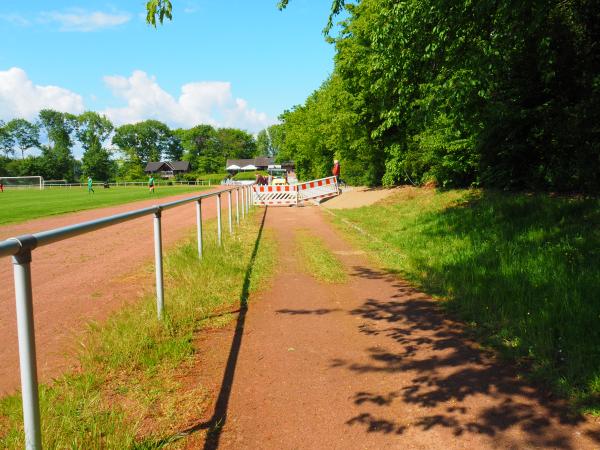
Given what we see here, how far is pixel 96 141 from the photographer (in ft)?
415

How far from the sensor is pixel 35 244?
223 centimetres

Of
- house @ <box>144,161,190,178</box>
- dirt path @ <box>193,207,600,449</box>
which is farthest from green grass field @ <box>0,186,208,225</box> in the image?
house @ <box>144,161,190,178</box>

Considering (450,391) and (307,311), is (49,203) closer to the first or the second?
(307,311)

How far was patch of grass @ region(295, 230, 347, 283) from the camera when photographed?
743cm

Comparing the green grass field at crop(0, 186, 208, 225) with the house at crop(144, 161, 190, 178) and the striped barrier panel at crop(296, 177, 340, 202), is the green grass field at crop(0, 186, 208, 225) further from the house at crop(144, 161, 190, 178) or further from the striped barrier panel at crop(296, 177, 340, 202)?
the house at crop(144, 161, 190, 178)

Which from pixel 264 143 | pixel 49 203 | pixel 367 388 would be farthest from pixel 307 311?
pixel 264 143

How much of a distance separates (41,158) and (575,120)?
362 feet

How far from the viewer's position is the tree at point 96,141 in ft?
356

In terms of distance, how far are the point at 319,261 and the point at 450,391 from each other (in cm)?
522

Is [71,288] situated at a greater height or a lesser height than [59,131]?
lesser

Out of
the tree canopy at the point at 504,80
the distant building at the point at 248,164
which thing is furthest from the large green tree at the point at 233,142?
the tree canopy at the point at 504,80

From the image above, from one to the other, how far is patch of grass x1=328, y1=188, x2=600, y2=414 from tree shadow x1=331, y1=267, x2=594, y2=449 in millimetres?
242

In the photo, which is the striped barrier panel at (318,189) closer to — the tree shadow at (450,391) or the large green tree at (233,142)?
the tree shadow at (450,391)

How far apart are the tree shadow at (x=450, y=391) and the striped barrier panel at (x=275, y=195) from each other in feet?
60.8
